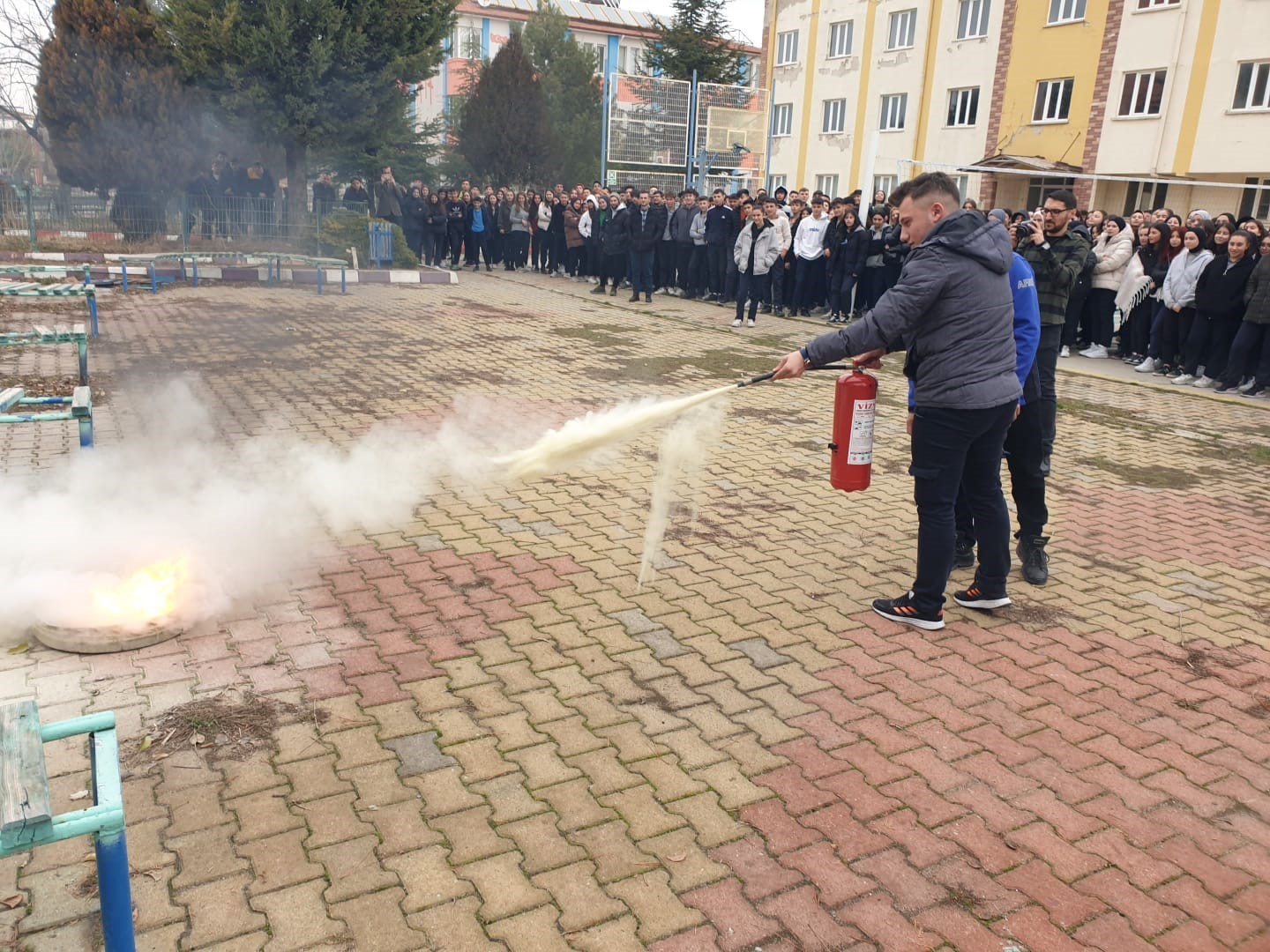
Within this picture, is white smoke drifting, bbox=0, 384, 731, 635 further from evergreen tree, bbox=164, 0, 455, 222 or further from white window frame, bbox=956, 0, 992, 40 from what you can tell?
white window frame, bbox=956, 0, 992, 40

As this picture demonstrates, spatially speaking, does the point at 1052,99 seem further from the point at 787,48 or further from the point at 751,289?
the point at 751,289

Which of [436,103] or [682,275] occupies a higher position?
[436,103]

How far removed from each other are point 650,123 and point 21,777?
78.1 ft

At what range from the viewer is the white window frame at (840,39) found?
3908 cm

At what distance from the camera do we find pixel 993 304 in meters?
4.62

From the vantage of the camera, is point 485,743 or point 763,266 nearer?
point 485,743

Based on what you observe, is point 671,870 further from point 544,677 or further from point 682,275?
point 682,275

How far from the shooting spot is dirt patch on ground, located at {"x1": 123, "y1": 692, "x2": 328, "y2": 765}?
12.2 ft

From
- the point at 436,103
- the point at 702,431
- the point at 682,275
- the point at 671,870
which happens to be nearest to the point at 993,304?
the point at 671,870

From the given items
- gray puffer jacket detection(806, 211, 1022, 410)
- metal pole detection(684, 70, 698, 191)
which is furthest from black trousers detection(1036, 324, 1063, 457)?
metal pole detection(684, 70, 698, 191)

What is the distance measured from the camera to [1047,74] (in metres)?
31.7

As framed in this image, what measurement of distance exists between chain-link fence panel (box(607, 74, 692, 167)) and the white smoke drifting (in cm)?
1697

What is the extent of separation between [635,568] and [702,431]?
9.94 ft

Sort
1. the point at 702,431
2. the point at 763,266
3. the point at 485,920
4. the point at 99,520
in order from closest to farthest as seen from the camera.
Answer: the point at 485,920 < the point at 99,520 < the point at 702,431 < the point at 763,266
